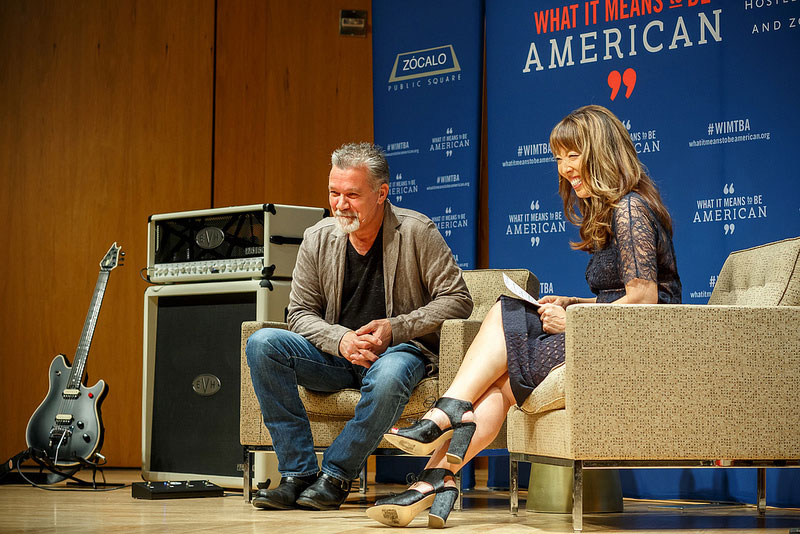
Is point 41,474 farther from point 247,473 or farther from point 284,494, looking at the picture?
point 284,494

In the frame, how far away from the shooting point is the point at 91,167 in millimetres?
5121

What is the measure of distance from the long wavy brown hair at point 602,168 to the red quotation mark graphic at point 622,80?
40.2 inches

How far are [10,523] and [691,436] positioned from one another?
179 centimetres

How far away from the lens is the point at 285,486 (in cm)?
286

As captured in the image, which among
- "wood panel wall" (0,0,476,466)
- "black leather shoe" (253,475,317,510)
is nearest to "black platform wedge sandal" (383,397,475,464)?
"black leather shoe" (253,475,317,510)

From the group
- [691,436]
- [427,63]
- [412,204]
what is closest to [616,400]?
[691,436]

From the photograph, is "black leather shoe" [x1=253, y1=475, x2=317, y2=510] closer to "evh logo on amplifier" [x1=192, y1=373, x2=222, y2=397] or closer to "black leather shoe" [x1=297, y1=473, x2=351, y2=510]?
"black leather shoe" [x1=297, y1=473, x2=351, y2=510]

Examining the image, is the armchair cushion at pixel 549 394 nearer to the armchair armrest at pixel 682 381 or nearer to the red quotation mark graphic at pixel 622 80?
the armchair armrest at pixel 682 381

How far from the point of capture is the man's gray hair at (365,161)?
3074 millimetres

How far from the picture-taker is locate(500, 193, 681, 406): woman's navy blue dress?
99.6 inches

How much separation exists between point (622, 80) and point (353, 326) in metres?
1.49

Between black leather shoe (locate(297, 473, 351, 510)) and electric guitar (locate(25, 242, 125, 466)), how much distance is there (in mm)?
1306

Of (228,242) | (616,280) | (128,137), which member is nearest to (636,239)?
(616,280)

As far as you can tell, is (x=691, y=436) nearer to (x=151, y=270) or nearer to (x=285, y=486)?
(x=285, y=486)
